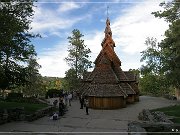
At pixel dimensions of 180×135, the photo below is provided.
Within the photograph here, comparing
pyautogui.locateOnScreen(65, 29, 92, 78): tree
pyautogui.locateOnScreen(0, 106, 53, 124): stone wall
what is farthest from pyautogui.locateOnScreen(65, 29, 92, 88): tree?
pyautogui.locateOnScreen(0, 106, 53, 124): stone wall

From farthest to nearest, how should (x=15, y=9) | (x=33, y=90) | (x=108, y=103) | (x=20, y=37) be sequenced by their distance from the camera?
(x=33, y=90)
(x=108, y=103)
(x=20, y=37)
(x=15, y=9)

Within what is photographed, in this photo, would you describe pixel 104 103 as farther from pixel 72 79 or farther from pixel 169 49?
pixel 72 79

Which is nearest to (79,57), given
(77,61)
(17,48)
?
(77,61)

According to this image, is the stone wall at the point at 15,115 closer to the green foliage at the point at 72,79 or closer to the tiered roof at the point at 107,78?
the tiered roof at the point at 107,78

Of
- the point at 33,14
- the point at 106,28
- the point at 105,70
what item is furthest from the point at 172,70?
the point at 33,14

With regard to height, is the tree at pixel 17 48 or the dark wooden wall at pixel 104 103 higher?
the tree at pixel 17 48

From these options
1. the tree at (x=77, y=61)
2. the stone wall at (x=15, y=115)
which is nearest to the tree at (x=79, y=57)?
the tree at (x=77, y=61)

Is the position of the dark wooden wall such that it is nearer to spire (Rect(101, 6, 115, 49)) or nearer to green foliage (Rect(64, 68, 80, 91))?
spire (Rect(101, 6, 115, 49))

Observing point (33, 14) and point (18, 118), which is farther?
point (33, 14)

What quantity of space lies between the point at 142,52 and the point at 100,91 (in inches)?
960

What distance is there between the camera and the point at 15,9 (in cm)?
2736

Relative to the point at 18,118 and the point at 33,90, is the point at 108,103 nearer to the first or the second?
the point at 18,118

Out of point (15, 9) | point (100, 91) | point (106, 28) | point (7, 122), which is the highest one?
point (106, 28)

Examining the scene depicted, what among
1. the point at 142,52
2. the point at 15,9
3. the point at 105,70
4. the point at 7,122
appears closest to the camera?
the point at 7,122
